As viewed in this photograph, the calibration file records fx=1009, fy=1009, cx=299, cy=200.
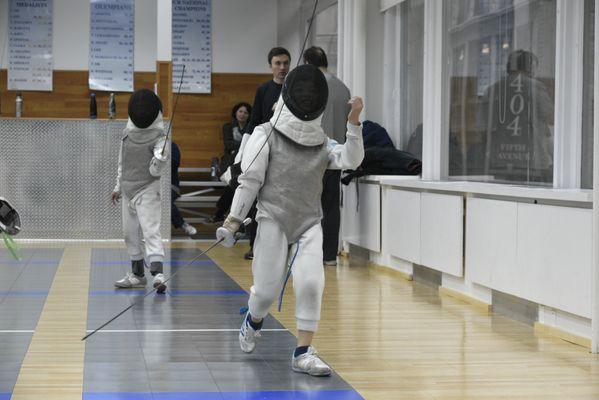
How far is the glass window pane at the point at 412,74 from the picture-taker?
25.5ft

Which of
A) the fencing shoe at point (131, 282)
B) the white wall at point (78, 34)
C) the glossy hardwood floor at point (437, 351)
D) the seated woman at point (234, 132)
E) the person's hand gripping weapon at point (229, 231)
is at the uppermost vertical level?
the white wall at point (78, 34)

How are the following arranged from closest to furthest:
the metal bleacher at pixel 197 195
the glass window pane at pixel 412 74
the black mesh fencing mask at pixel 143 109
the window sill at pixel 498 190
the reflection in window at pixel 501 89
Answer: the window sill at pixel 498 190, the reflection in window at pixel 501 89, the black mesh fencing mask at pixel 143 109, the glass window pane at pixel 412 74, the metal bleacher at pixel 197 195


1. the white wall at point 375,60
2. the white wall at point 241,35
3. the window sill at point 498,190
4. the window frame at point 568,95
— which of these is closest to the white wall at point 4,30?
the white wall at point 241,35

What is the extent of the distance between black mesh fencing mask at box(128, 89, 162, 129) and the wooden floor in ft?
3.63

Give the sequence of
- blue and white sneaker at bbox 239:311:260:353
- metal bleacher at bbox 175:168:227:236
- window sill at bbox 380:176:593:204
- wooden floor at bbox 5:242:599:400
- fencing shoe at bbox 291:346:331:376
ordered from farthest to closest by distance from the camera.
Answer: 1. metal bleacher at bbox 175:168:227:236
2. window sill at bbox 380:176:593:204
3. blue and white sneaker at bbox 239:311:260:353
4. fencing shoe at bbox 291:346:331:376
5. wooden floor at bbox 5:242:599:400

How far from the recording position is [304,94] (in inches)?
160

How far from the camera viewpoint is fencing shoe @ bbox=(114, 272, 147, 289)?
6.37 metres

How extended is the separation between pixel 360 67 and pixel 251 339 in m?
4.69

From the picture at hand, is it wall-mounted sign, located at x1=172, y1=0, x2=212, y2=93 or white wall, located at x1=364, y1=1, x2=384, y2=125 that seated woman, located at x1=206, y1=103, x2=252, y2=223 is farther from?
white wall, located at x1=364, y1=1, x2=384, y2=125

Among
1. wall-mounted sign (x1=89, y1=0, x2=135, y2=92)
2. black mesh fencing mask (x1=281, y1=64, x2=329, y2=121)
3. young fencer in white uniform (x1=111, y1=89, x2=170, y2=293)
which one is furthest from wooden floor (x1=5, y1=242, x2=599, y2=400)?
wall-mounted sign (x1=89, y1=0, x2=135, y2=92)

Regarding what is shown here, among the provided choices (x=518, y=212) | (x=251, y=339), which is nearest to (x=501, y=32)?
(x=518, y=212)

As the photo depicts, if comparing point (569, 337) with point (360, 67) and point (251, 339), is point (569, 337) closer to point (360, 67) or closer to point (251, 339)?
point (251, 339)

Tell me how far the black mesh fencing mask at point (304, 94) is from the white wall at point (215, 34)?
7930 mm

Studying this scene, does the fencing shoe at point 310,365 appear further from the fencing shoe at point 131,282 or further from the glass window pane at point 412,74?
the glass window pane at point 412,74
